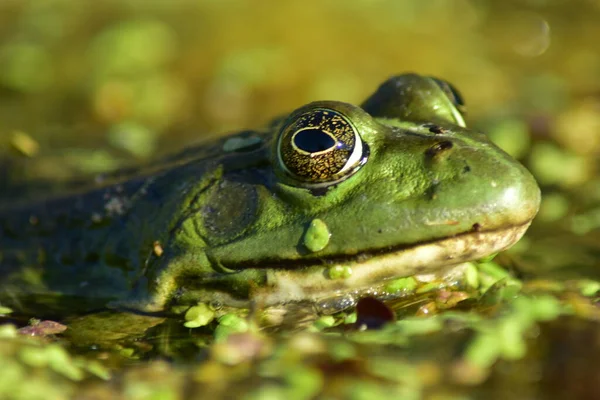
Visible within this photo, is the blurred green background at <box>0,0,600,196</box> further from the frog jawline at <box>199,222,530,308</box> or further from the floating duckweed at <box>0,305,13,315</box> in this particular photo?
the frog jawline at <box>199,222,530,308</box>

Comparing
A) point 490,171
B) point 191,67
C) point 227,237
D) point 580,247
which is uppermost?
point 191,67

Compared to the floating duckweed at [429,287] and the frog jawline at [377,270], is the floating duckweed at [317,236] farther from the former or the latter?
the floating duckweed at [429,287]

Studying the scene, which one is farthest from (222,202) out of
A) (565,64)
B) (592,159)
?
(565,64)

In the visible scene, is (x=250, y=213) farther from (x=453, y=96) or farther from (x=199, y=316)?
(x=453, y=96)

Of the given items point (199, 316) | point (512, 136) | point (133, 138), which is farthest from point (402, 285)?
point (133, 138)

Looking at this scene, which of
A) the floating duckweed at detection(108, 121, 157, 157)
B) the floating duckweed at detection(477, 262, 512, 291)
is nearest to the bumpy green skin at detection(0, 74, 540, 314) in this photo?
the floating duckweed at detection(477, 262, 512, 291)

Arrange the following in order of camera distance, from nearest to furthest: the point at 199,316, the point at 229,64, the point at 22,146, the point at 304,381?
the point at 304,381 < the point at 199,316 < the point at 22,146 < the point at 229,64

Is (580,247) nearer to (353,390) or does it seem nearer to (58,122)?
(353,390)
